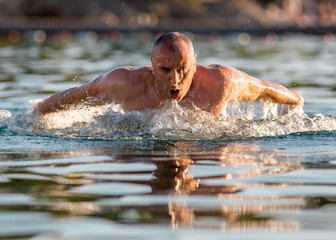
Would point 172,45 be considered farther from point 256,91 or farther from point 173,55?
point 256,91

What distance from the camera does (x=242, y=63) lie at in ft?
54.9

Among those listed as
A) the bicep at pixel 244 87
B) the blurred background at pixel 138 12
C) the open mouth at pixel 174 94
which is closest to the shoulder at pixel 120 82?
the open mouth at pixel 174 94

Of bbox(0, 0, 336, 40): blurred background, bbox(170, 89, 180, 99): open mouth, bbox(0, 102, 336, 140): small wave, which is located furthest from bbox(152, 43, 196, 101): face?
bbox(0, 0, 336, 40): blurred background

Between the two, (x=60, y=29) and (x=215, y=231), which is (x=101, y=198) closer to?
(x=215, y=231)

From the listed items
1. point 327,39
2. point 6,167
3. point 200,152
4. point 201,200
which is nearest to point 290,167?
point 200,152

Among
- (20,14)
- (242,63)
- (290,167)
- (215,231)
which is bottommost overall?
(215,231)

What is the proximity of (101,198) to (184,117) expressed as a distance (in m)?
2.47

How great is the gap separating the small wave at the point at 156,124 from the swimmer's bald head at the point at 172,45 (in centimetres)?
57

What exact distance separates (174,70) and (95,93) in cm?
86

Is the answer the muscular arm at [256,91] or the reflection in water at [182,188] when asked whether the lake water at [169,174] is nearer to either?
the reflection in water at [182,188]

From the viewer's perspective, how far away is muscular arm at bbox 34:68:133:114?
616 cm

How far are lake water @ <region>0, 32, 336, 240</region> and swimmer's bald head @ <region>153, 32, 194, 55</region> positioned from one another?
2.03 ft

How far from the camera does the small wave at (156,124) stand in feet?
20.1

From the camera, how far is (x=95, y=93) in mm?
6211
